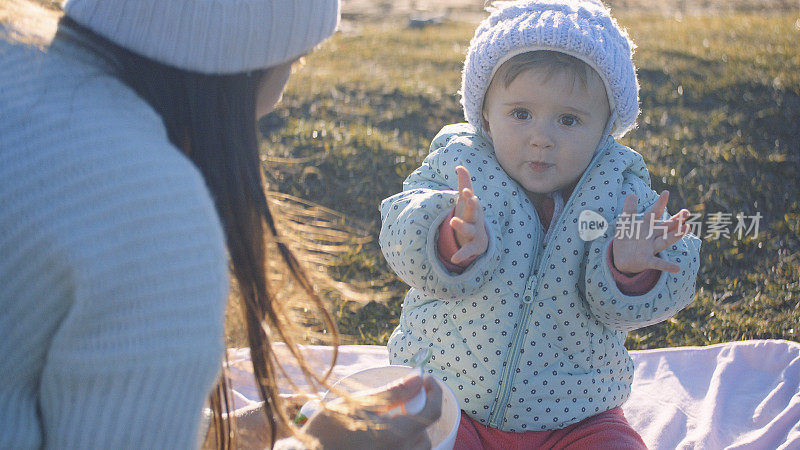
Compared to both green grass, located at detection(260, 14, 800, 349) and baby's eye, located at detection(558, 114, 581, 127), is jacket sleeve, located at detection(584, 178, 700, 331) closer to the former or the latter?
baby's eye, located at detection(558, 114, 581, 127)

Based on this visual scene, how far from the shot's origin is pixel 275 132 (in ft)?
15.7

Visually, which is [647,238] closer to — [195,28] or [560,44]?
[560,44]

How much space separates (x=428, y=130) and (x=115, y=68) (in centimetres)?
363

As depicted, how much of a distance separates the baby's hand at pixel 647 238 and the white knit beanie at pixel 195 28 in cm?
107

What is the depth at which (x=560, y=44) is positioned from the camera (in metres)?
2.09

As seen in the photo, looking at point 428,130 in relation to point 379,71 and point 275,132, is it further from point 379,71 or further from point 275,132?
point 379,71

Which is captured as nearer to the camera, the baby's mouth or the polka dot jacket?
the polka dot jacket

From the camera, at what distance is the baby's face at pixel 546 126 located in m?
2.12

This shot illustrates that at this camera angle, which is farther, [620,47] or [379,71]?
[379,71]

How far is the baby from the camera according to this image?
6.72 ft

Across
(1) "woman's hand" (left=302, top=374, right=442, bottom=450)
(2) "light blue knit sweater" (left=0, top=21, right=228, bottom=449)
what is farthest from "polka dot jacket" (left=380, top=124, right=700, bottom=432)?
(2) "light blue knit sweater" (left=0, top=21, right=228, bottom=449)

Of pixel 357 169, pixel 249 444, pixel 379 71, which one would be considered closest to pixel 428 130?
pixel 357 169

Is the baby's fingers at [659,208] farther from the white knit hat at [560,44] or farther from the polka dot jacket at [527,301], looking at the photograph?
the white knit hat at [560,44]

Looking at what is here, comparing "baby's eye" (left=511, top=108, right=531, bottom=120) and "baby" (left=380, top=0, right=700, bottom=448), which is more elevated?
"baby's eye" (left=511, top=108, right=531, bottom=120)
